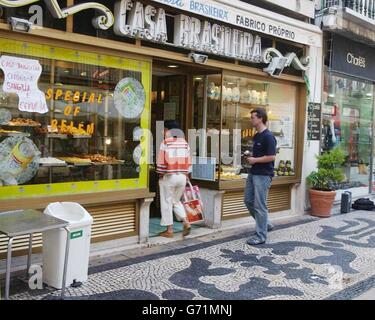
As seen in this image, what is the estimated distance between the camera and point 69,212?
479 cm

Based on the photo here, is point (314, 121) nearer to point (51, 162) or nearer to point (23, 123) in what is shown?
point (51, 162)

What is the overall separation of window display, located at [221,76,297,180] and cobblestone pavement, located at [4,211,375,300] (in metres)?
1.56

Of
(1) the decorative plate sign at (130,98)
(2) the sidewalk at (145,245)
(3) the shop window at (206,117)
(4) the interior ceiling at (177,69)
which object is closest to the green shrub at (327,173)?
(2) the sidewalk at (145,245)

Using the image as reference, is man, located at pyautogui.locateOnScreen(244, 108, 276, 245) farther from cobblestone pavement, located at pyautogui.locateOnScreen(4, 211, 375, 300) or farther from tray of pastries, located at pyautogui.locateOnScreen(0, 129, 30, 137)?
tray of pastries, located at pyautogui.locateOnScreen(0, 129, 30, 137)

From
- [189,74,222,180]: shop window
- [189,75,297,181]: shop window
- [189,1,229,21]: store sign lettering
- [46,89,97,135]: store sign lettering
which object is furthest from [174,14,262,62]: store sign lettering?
[46,89,97,135]: store sign lettering

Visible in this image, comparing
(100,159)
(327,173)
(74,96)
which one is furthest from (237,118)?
(74,96)

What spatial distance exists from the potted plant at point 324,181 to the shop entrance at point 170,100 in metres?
2.62

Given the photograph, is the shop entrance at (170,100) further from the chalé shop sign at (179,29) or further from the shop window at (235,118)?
the chalé shop sign at (179,29)

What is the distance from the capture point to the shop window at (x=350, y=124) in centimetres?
969

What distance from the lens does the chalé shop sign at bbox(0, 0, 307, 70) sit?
5.38 metres

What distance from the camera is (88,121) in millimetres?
5789

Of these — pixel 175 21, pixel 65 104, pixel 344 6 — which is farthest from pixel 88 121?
pixel 344 6

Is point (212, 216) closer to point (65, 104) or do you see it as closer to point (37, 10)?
point (65, 104)
